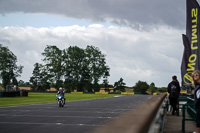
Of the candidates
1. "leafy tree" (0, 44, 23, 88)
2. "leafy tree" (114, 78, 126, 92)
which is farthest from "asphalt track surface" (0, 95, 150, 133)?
"leafy tree" (114, 78, 126, 92)

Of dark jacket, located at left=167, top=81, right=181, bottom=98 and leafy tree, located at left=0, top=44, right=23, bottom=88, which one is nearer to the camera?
dark jacket, located at left=167, top=81, right=181, bottom=98

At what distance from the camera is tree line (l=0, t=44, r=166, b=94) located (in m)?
112

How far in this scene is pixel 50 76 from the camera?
11444cm

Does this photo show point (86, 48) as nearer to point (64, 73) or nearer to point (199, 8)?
point (64, 73)

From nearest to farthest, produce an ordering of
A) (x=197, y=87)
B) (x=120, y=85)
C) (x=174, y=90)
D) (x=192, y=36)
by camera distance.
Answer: (x=197, y=87) → (x=174, y=90) → (x=192, y=36) → (x=120, y=85)

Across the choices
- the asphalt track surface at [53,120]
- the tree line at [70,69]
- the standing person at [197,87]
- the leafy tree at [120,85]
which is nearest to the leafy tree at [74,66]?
the tree line at [70,69]

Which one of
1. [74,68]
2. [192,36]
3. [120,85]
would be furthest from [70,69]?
[192,36]

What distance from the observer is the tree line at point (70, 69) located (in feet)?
367

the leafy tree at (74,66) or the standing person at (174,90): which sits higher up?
the leafy tree at (74,66)

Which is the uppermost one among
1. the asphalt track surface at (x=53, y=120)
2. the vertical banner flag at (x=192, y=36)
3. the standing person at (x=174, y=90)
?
the vertical banner flag at (x=192, y=36)

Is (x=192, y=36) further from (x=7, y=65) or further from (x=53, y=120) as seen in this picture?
(x=7, y=65)

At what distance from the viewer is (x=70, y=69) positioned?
130m

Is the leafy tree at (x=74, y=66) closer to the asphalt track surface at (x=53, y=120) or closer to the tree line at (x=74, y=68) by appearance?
the tree line at (x=74, y=68)

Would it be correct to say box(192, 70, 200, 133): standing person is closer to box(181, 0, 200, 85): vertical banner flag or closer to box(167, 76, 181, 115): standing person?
box(167, 76, 181, 115): standing person
